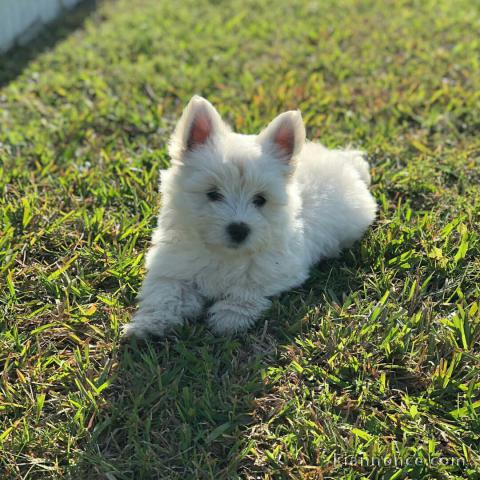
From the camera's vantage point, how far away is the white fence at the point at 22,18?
281 inches

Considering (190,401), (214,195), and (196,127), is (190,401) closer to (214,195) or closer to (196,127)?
(214,195)

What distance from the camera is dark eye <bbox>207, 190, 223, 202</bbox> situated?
3.14m

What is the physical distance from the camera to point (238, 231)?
Result: 3.07 m

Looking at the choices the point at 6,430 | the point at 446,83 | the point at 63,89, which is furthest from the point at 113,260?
the point at 446,83

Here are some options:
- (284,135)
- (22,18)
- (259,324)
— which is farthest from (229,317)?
(22,18)

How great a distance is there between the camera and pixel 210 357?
308cm

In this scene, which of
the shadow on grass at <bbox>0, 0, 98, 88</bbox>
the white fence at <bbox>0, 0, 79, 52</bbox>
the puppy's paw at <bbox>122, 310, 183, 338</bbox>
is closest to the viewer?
the puppy's paw at <bbox>122, 310, 183, 338</bbox>

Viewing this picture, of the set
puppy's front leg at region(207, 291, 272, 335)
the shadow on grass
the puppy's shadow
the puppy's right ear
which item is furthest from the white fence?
the puppy's shadow

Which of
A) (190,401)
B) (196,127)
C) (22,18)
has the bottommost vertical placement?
(22,18)

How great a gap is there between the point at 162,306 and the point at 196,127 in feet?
3.30

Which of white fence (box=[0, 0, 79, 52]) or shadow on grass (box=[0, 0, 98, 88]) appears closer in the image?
shadow on grass (box=[0, 0, 98, 88])

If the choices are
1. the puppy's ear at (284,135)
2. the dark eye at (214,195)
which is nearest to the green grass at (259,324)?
the dark eye at (214,195)

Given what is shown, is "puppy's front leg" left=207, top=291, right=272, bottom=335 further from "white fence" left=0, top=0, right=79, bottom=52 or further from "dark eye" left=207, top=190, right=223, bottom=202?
"white fence" left=0, top=0, right=79, bottom=52

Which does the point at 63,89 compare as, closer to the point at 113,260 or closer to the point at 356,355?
the point at 113,260
